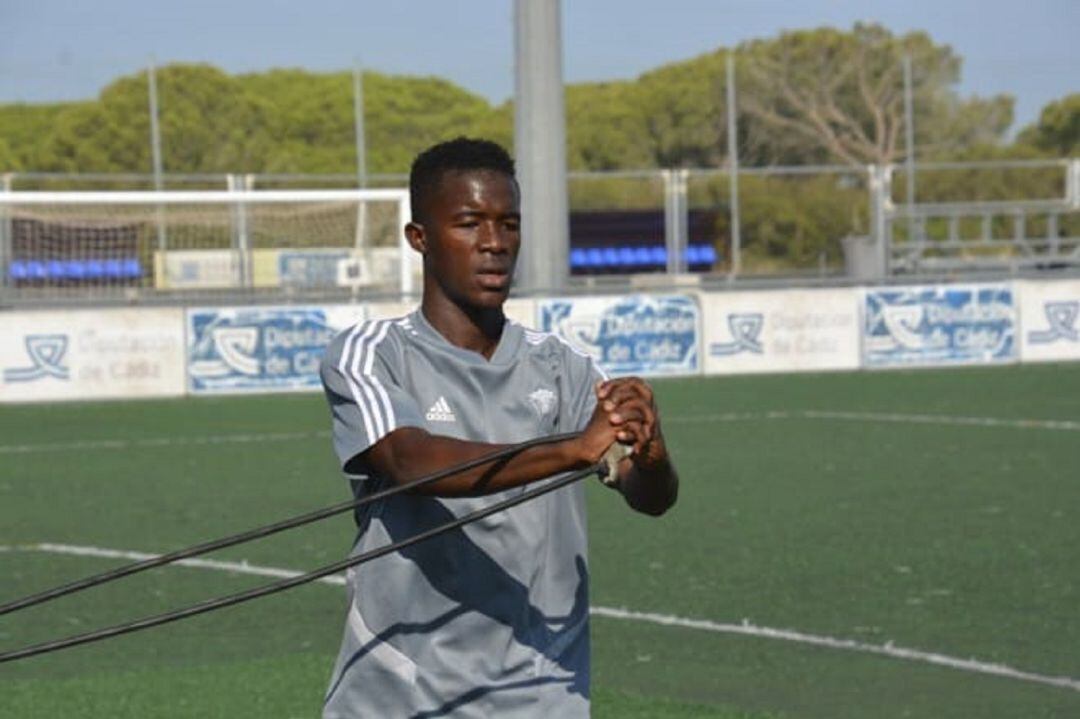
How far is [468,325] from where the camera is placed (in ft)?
14.7

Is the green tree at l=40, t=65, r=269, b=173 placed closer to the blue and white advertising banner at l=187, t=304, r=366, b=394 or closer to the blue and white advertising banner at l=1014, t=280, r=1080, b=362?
the blue and white advertising banner at l=187, t=304, r=366, b=394

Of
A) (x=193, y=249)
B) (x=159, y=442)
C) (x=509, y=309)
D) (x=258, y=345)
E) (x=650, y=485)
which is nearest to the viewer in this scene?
(x=650, y=485)

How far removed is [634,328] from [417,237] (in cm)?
2428

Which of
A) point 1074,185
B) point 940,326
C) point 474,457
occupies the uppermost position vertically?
point 1074,185

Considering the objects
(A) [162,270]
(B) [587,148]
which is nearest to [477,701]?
(A) [162,270]

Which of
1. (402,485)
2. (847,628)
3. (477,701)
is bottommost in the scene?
(847,628)

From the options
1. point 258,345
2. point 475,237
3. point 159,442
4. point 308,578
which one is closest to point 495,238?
point 475,237

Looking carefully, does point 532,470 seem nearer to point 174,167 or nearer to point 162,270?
point 162,270

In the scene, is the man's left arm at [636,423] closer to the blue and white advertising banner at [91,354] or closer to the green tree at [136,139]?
the blue and white advertising banner at [91,354]

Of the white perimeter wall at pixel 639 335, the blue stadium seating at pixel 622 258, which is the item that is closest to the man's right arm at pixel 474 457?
the white perimeter wall at pixel 639 335

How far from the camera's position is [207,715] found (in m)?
9.16

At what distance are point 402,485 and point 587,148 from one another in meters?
76.9

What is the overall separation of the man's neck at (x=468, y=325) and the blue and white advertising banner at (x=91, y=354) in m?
22.8

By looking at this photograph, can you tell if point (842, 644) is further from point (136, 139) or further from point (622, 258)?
point (136, 139)
